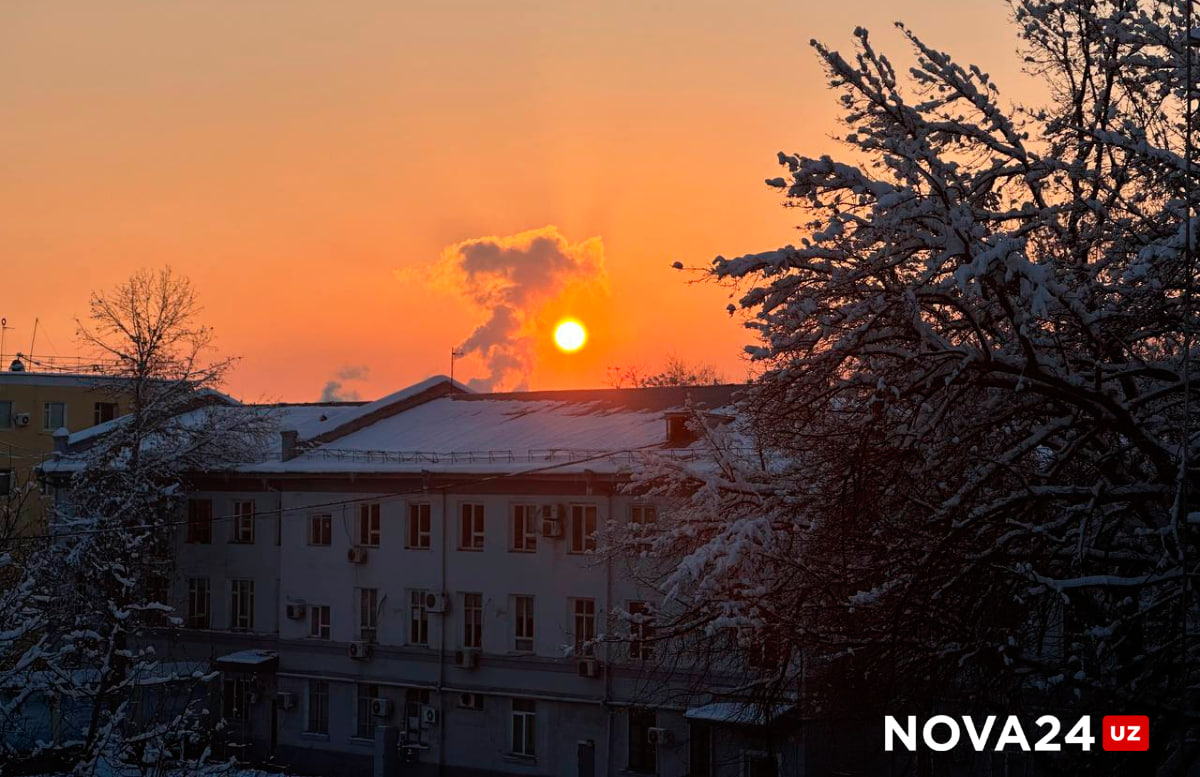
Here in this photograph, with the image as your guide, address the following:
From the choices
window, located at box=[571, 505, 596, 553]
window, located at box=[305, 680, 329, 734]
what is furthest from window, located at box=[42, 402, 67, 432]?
window, located at box=[571, 505, 596, 553]

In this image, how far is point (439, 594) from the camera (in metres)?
34.5

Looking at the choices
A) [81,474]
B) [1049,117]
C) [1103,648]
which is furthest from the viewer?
[81,474]

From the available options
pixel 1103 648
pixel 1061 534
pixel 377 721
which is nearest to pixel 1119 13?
pixel 1061 534

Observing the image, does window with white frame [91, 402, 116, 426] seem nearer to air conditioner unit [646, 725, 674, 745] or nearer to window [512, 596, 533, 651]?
window [512, 596, 533, 651]

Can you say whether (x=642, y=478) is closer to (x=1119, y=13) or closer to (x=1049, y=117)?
(x=1049, y=117)

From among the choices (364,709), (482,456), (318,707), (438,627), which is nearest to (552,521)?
(482,456)

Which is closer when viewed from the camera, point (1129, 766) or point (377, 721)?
point (1129, 766)

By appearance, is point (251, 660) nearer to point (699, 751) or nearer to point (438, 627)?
point (438, 627)

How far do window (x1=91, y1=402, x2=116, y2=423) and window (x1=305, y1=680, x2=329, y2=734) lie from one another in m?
25.2

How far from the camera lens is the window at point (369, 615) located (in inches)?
1404

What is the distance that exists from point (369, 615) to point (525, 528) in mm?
5792

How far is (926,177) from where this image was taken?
9773mm

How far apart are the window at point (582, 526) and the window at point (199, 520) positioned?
13.6m

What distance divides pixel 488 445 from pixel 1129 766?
2782 cm
